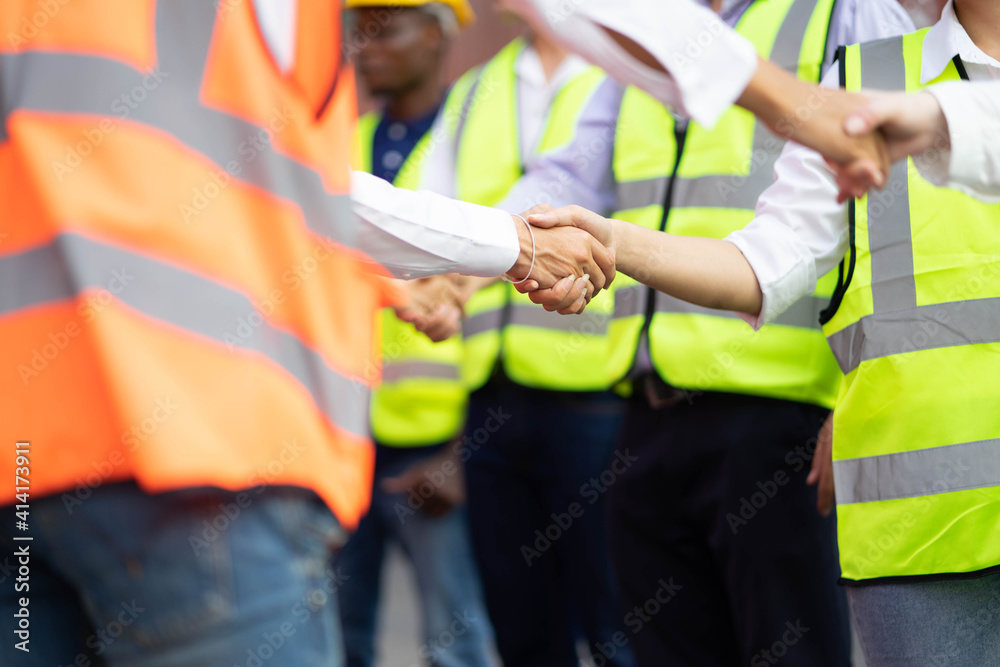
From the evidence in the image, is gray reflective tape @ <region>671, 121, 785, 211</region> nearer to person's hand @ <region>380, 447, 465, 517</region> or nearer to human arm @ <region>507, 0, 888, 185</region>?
human arm @ <region>507, 0, 888, 185</region>

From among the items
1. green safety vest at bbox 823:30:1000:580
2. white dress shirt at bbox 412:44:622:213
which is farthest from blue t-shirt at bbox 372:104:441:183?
green safety vest at bbox 823:30:1000:580

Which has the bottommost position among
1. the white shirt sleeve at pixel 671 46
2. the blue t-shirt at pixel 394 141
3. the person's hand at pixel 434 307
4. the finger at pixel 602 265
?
the blue t-shirt at pixel 394 141

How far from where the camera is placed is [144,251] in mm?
1032

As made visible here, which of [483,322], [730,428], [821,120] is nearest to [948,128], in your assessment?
[821,120]

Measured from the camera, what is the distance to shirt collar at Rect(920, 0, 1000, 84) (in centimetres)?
157

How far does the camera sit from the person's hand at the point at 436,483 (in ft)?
10.1

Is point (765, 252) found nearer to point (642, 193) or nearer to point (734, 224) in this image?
point (734, 224)

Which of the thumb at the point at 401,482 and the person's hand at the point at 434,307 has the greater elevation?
the person's hand at the point at 434,307

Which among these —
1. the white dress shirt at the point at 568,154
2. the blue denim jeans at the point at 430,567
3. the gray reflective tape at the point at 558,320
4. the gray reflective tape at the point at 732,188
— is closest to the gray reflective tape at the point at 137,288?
the gray reflective tape at the point at 732,188

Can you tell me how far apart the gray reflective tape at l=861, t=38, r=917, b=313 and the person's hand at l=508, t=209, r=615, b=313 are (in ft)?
1.47

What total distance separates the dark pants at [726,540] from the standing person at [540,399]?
0.50 m

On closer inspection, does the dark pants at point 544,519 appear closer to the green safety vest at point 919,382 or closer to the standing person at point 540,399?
the standing person at point 540,399

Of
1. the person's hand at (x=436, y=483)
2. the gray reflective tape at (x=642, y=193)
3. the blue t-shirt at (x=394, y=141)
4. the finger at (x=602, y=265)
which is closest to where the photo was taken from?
the finger at (x=602, y=265)

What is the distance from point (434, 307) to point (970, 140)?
1413 millimetres
